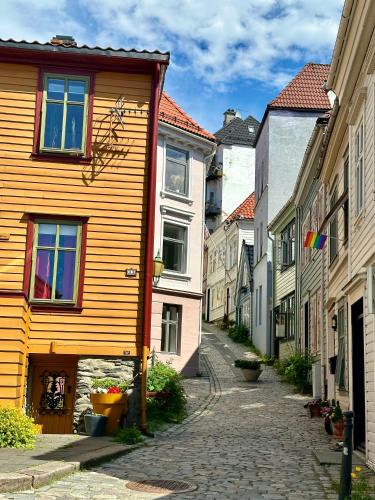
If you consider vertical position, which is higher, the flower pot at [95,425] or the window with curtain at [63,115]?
the window with curtain at [63,115]

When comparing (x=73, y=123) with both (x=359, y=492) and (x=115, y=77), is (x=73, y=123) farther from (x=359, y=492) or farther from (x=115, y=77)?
(x=359, y=492)

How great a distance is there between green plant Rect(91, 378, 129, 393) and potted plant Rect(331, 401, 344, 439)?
4249mm

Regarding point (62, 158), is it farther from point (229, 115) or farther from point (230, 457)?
point (229, 115)

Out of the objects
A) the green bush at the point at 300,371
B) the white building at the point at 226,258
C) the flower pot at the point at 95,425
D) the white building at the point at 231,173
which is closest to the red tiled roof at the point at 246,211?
the white building at the point at 226,258

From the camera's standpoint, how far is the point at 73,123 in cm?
1516

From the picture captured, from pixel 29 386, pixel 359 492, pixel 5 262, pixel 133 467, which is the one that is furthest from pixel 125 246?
pixel 359 492

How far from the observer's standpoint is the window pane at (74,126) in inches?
595

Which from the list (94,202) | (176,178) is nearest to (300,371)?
(176,178)

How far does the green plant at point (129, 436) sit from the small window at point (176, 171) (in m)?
12.5

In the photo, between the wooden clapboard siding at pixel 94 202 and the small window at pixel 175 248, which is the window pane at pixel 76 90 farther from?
the small window at pixel 175 248

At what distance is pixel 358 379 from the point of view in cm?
1211

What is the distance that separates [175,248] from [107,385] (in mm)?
11167

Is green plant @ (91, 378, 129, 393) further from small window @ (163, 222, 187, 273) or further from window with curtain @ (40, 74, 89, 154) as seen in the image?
small window @ (163, 222, 187, 273)

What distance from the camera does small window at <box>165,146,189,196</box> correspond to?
79.4 feet
